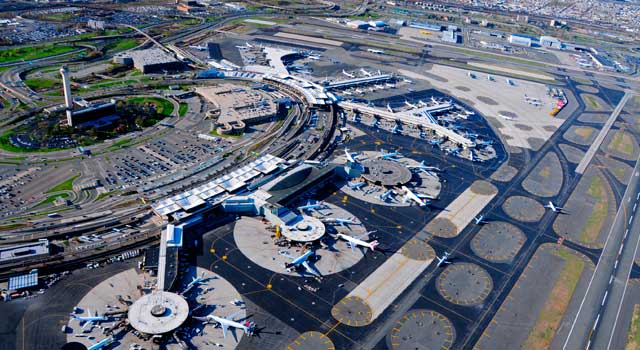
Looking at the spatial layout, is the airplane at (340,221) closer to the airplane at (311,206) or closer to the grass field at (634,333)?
the airplane at (311,206)

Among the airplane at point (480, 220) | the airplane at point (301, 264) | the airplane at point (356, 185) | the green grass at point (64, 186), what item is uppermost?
the airplane at point (480, 220)

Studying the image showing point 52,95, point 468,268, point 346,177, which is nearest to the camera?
point 468,268

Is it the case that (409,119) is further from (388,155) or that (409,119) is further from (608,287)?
(608,287)

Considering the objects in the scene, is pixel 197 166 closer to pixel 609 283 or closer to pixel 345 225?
pixel 345 225

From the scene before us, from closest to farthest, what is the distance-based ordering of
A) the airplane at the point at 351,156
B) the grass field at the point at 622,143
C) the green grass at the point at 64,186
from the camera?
1. the green grass at the point at 64,186
2. the airplane at the point at 351,156
3. the grass field at the point at 622,143

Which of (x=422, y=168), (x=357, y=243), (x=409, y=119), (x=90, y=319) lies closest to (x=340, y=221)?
(x=357, y=243)

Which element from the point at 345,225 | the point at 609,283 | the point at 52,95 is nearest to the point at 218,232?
the point at 345,225

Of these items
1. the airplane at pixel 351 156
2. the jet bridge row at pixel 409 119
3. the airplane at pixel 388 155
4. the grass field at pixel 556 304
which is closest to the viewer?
the grass field at pixel 556 304

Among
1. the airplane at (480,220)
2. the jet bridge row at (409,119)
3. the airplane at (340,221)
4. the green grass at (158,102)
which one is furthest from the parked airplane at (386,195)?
the green grass at (158,102)
